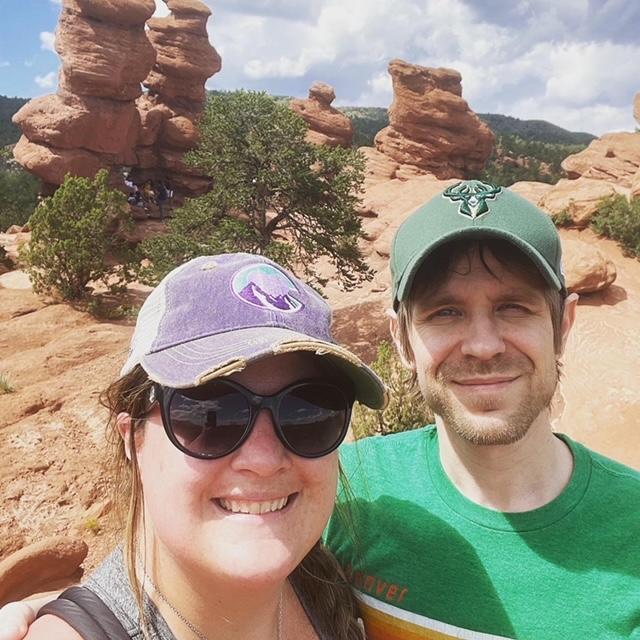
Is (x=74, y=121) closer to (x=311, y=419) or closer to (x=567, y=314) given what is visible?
(x=567, y=314)

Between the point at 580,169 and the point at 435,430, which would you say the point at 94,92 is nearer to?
the point at 580,169

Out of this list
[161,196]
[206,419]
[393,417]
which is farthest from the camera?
[161,196]

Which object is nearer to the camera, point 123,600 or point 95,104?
point 123,600

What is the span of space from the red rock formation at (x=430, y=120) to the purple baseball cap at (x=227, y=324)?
99.4 feet

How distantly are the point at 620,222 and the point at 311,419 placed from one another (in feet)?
50.9

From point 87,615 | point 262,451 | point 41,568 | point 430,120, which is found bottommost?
point 41,568

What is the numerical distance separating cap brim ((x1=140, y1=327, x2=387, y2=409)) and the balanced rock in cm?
2627

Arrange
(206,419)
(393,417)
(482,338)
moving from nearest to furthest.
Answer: (206,419)
(482,338)
(393,417)

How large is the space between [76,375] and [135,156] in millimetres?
17929

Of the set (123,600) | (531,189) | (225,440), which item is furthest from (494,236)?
(531,189)

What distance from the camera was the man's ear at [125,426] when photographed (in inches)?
55.2

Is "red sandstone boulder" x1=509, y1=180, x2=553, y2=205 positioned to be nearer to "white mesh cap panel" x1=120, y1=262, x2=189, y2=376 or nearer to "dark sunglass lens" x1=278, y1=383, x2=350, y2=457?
"dark sunglass lens" x1=278, y1=383, x2=350, y2=457

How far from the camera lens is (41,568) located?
520 centimetres

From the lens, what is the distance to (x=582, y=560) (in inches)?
68.4
